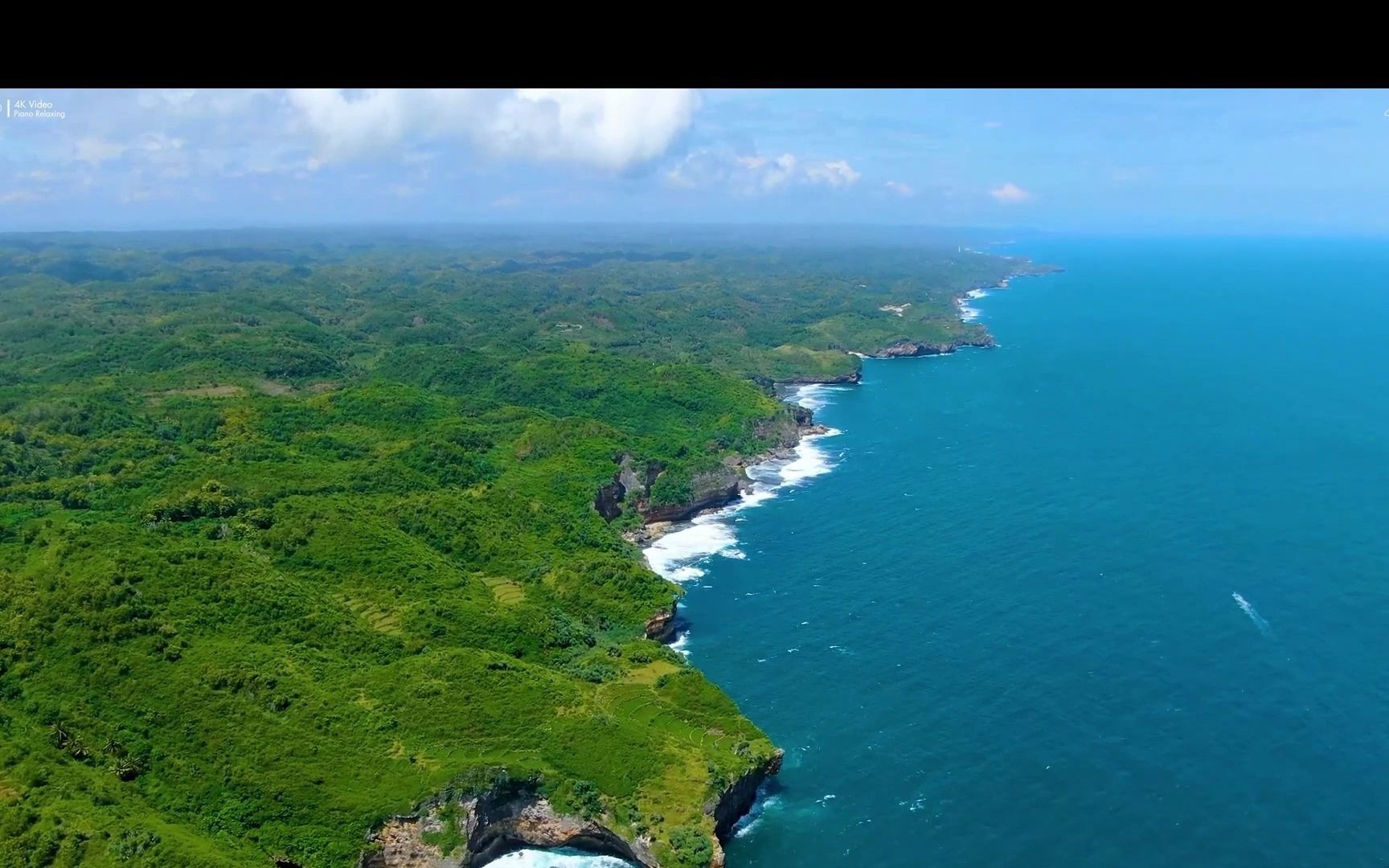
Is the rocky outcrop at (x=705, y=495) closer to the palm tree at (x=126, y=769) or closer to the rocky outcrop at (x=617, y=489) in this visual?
the rocky outcrop at (x=617, y=489)

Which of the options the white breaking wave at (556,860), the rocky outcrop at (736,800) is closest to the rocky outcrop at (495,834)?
the white breaking wave at (556,860)

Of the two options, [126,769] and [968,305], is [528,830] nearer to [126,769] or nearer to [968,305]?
[126,769]

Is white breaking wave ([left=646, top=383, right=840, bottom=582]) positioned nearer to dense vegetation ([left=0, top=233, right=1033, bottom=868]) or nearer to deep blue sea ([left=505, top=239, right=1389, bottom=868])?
deep blue sea ([left=505, top=239, right=1389, bottom=868])

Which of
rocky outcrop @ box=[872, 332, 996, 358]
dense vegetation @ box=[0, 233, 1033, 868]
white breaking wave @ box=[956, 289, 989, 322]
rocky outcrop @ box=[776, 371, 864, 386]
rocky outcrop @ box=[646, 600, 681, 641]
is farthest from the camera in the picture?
white breaking wave @ box=[956, 289, 989, 322]

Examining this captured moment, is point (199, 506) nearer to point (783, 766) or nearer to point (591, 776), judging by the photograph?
point (591, 776)

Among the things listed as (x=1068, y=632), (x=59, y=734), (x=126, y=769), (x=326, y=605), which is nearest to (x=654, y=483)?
(x=326, y=605)

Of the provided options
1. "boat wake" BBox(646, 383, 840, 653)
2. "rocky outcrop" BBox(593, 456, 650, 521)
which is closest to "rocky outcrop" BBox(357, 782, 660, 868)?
"boat wake" BBox(646, 383, 840, 653)
